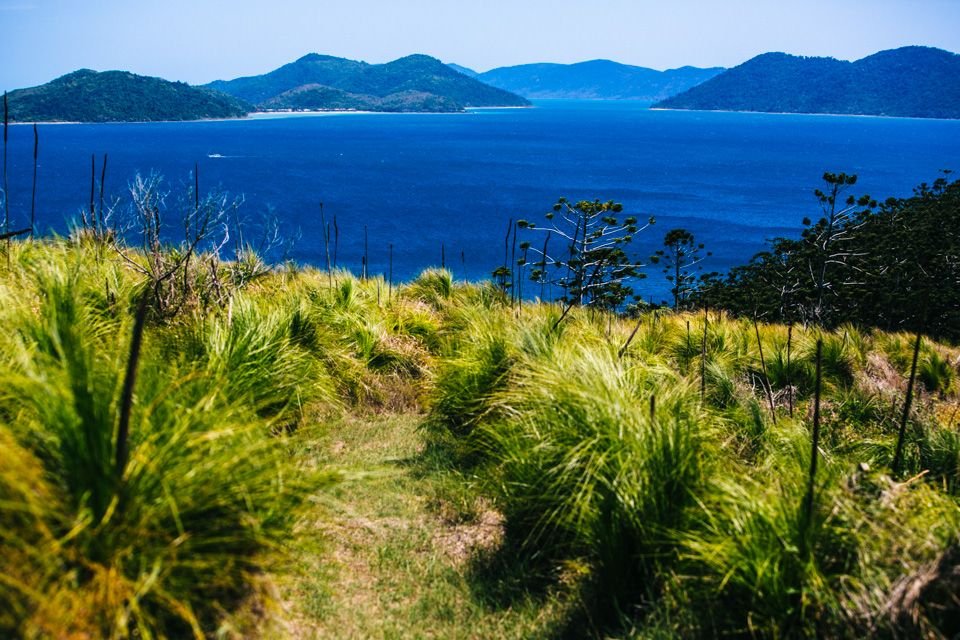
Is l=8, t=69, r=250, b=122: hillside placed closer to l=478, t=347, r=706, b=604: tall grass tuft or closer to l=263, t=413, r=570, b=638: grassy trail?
l=263, t=413, r=570, b=638: grassy trail

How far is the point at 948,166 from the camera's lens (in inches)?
4542

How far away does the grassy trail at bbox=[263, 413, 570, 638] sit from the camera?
351 centimetres

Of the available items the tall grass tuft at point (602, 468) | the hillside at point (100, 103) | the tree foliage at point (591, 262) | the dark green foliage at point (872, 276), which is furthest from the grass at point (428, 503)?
the hillside at point (100, 103)

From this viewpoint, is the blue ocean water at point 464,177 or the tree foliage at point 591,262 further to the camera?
the blue ocean water at point 464,177

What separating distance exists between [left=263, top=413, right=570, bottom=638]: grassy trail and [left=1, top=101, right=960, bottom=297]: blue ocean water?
1024 inches

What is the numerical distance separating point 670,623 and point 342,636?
1595mm

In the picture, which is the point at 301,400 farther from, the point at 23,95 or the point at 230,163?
the point at 23,95

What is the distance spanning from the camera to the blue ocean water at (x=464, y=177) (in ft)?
197

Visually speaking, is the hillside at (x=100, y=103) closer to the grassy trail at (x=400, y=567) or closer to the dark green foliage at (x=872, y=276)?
the dark green foliage at (x=872, y=276)

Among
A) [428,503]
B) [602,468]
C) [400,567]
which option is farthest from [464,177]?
[602,468]

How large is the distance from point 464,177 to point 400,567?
91.6 m

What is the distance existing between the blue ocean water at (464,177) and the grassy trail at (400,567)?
2600cm

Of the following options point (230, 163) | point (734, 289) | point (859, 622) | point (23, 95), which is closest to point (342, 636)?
point (859, 622)

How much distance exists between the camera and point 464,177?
9331 cm
